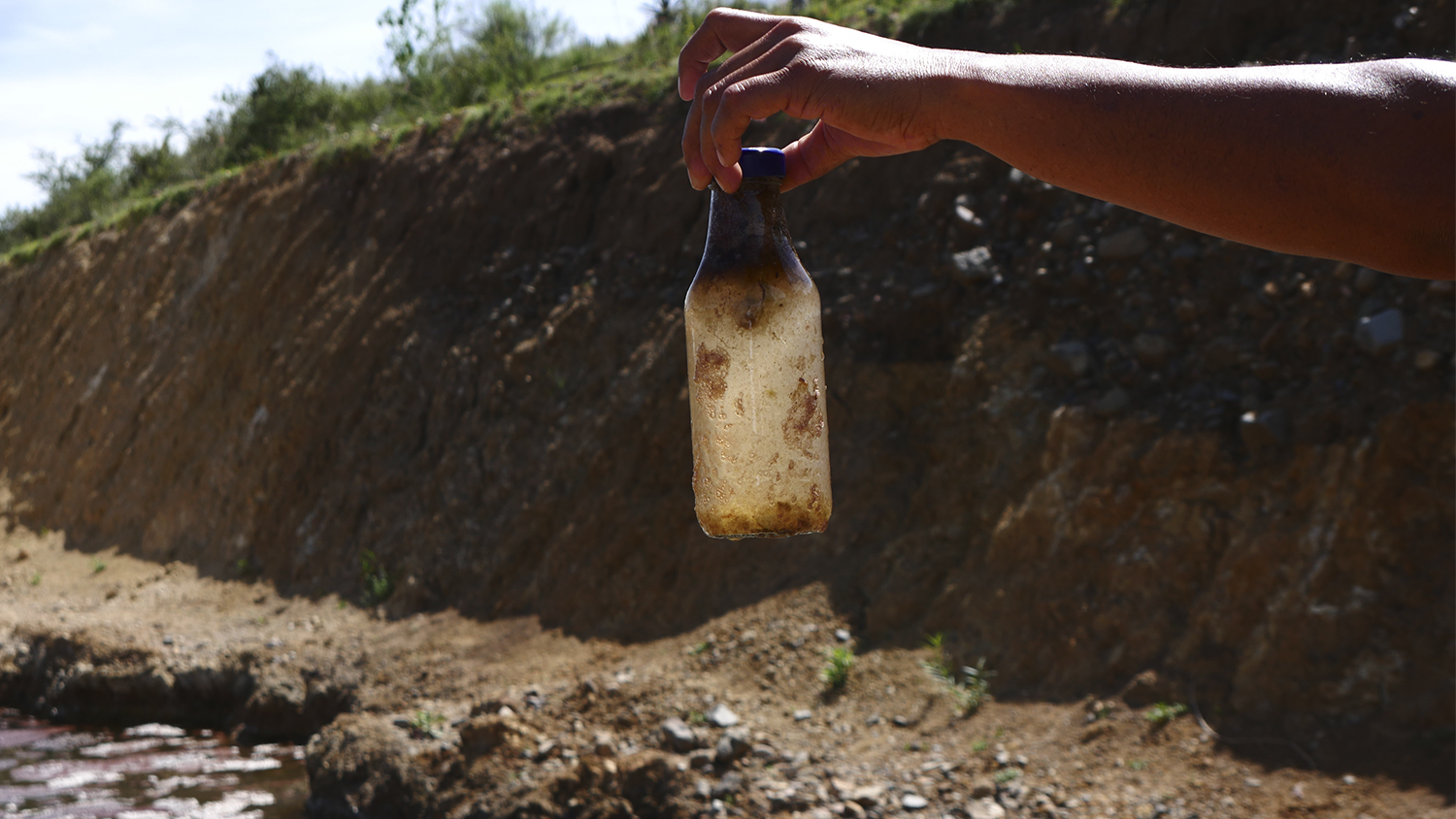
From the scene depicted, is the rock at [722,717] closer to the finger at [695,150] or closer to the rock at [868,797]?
the rock at [868,797]

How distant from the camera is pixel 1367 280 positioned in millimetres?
5652

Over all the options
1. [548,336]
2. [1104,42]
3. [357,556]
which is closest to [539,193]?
[548,336]

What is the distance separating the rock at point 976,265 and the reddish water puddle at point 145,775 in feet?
16.4

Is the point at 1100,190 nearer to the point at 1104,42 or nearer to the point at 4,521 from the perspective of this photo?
the point at 1104,42

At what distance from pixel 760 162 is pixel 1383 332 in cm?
471

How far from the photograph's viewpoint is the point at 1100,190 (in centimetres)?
147

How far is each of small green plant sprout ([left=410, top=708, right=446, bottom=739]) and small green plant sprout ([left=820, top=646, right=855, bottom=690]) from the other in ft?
7.01

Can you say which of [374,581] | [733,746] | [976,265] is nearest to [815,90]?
[733,746]

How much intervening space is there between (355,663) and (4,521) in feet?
33.7

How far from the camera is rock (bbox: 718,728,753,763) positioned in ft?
18.5

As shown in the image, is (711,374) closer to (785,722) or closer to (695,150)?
(695,150)

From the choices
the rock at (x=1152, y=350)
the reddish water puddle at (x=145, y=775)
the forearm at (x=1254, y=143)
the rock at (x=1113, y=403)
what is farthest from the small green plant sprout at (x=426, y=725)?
the forearm at (x=1254, y=143)

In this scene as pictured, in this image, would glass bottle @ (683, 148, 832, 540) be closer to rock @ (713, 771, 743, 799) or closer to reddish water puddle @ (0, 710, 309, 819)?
rock @ (713, 771, 743, 799)

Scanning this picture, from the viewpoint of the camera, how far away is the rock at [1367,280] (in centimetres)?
565
